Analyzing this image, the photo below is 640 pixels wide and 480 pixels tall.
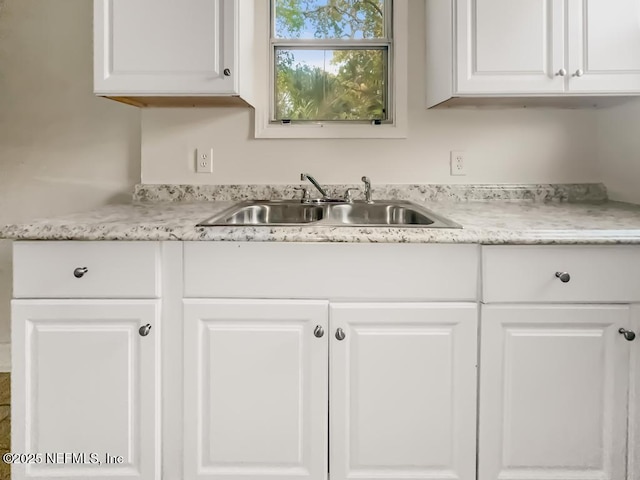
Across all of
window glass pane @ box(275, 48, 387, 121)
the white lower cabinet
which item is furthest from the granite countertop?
window glass pane @ box(275, 48, 387, 121)

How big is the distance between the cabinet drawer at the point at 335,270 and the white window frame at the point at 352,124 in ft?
3.03

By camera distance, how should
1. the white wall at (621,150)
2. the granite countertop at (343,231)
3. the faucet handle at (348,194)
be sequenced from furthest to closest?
the faucet handle at (348,194) → the white wall at (621,150) → the granite countertop at (343,231)

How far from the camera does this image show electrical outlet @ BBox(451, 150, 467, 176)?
7.18ft

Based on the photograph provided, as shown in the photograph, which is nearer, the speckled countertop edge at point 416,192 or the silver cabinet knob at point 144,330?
the silver cabinet knob at point 144,330

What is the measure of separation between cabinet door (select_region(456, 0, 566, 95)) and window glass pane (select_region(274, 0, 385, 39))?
545 millimetres

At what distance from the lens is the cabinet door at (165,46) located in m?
1.72

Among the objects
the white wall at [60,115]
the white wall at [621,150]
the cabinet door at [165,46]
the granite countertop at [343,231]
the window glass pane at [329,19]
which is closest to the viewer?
→ the granite countertop at [343,231]

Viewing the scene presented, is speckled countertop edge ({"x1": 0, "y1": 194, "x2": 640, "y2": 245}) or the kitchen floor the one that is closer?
speckled countertop edge ({"x1": 0, "y1": 194, "x2": 640, "y2": 245})

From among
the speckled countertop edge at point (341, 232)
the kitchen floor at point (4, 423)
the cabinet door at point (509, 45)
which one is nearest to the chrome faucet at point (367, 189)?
the cabinet door at point (509, 45)

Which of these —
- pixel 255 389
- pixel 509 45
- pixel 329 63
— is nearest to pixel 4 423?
pixel 255 389

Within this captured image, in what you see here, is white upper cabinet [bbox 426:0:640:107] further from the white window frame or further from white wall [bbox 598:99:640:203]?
the white window frame

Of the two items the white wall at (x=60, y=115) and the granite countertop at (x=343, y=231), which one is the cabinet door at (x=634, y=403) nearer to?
the granite countertop at (x=343, y=231)

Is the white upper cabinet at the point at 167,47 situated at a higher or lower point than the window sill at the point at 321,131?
higher

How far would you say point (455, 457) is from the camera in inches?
55.2
